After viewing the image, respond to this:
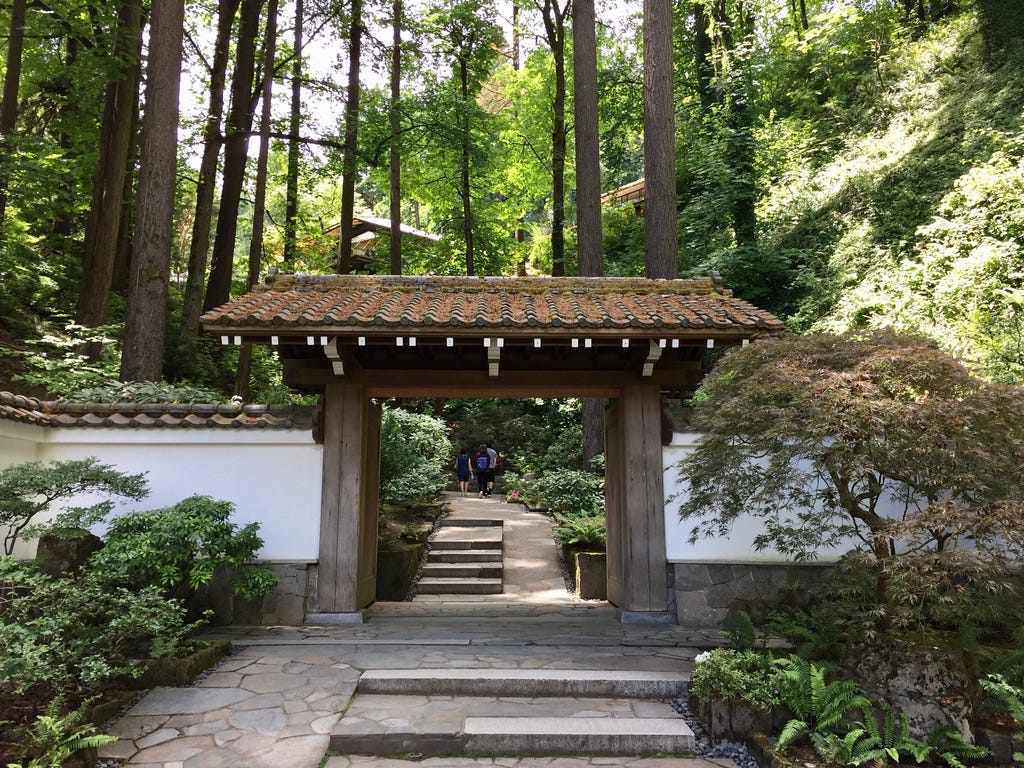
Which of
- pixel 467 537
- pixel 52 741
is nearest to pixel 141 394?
pixel 52 741

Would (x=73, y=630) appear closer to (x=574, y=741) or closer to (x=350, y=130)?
(x=574, y=741)

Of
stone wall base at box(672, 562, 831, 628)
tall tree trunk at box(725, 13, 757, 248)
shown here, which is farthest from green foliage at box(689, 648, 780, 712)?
tall tree trunk at box(725, 13, 757, 248)

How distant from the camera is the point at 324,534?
671 cm

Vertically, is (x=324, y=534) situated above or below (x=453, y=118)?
below

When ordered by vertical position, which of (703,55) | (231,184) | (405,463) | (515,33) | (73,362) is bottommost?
(405,463)

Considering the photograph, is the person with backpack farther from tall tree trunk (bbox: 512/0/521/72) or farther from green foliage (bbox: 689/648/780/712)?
tall tree trunk (bbox: 512/0/521/72)

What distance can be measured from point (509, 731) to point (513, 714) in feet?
1.10

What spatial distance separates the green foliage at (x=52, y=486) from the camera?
4840 millimetres

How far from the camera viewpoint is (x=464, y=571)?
10469mm

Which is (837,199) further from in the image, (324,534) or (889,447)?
(324,534)

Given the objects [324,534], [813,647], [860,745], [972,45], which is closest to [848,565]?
[813,647]

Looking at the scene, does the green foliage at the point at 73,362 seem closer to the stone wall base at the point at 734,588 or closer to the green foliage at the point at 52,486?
the green foliage at the point at 52,486

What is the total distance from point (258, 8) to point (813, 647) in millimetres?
15686

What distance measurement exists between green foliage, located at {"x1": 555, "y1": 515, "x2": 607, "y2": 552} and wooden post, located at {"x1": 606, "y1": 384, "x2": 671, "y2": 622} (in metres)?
2.75
